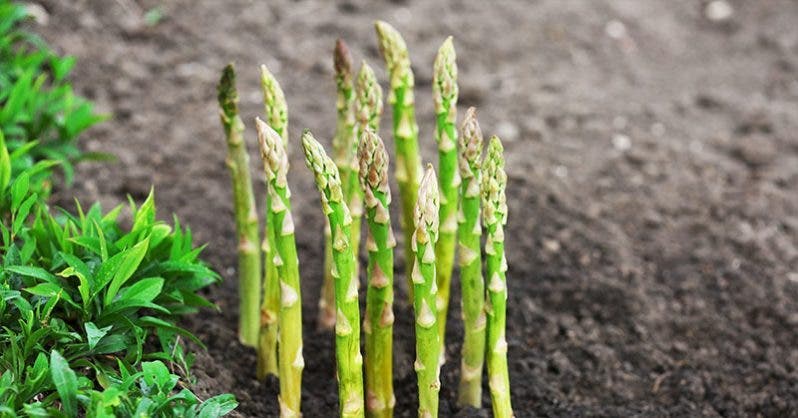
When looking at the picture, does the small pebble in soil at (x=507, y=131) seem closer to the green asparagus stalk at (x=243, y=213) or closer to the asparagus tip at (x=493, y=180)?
the green asparagus stalk at (x=243, y=213)

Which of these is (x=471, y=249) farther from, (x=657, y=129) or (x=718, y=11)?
(x=718, y=11)

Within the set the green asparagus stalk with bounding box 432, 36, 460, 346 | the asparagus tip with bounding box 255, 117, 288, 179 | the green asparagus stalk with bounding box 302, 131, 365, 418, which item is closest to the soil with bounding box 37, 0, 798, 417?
the green asparagus stalk with bounding box 302, 131, 365, 418

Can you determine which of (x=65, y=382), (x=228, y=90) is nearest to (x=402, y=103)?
(x=228, y=90)

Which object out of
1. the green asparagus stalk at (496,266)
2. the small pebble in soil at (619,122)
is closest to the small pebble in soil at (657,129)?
the small pebble in soil at (619,122)

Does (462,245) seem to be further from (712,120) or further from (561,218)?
(712,120)

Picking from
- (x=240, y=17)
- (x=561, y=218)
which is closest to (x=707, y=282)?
(x=561, y=218)

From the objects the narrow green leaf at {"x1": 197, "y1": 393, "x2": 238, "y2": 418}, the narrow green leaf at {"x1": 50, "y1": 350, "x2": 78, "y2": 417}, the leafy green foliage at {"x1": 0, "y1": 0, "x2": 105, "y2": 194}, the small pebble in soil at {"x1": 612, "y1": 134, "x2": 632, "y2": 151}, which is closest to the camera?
the narrow green leaf at {"x1": 50, "y1": 350, "x2": 78, "y2": 417}

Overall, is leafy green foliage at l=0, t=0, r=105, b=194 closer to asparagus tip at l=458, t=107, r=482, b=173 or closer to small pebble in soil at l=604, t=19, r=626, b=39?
asparagus tip at l=458, t=107, r=482, b=173
